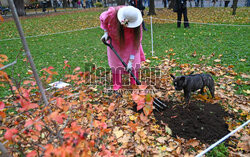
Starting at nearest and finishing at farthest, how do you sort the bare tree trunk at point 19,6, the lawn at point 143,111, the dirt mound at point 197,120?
the lawn at point 143,111 → the dirt mound at point 197,120 → the bare tree trunk at point 19,6

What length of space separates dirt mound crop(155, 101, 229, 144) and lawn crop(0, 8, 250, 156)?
14 millimetres

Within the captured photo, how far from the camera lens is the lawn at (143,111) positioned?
1.46 metres

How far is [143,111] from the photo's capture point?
3008mm

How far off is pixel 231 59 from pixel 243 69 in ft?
2.46

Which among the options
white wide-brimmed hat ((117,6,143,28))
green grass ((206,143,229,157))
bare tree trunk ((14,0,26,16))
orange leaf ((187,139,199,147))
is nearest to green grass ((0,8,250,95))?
green grass ((206,143,229,157))

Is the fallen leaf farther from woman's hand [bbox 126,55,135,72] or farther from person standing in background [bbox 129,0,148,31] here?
person standing in background [bbox 129,0,148,31]

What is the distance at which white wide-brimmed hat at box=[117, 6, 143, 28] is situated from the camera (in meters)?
2.65

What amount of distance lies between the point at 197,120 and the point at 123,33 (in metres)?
1.95

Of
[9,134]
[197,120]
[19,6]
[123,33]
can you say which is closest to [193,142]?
[197,120]

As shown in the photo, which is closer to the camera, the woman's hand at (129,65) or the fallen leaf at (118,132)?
the fallen leaf at (118,132)

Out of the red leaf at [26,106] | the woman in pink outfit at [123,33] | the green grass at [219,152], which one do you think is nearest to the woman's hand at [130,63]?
the woman in pink outfit at [123,33]

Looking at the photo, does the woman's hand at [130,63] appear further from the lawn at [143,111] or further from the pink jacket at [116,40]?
the lawn at [143,111]

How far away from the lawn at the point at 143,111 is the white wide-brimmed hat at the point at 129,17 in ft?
3.60

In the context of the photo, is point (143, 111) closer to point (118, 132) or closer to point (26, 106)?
point (118, 132)
